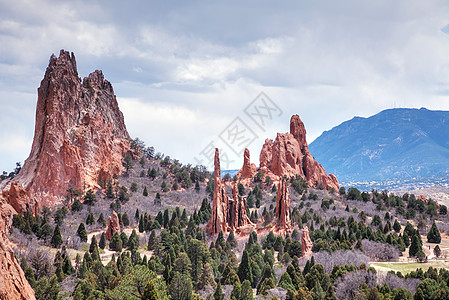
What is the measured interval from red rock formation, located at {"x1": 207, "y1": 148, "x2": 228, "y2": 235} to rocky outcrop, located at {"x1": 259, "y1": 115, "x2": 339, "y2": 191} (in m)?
44.7

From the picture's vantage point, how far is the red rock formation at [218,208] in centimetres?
6634

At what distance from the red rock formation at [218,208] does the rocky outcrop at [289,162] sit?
4475cm

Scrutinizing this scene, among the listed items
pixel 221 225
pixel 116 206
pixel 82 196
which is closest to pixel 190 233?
pixel 221 225

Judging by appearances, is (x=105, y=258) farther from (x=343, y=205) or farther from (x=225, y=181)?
(x=225, y=181)

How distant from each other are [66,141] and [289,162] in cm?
5922

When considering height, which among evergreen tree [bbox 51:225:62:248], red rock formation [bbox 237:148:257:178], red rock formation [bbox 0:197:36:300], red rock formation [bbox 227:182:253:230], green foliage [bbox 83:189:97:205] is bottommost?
evergreen tree [bbox 51:225:62:248]

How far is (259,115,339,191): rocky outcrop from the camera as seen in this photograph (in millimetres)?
112650

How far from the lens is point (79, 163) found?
83.9 m

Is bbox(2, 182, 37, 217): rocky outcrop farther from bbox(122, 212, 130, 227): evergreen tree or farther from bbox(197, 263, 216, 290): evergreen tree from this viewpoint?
bbox(197, 263, 216, 290): evergreen tree

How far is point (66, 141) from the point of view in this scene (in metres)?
83.1

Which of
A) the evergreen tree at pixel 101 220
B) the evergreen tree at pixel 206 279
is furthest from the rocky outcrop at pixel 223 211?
the evergreen tree at pixel 206 279

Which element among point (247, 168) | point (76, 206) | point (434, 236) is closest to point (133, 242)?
point (76, 206)

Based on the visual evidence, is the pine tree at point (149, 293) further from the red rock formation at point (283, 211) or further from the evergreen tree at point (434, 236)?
the evergreen tree at point (434, 236)

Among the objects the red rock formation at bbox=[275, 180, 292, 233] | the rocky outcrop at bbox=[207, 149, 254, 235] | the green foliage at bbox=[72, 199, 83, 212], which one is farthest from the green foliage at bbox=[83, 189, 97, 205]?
the red rock formation at bbox=[275, 180, 292, 233]
